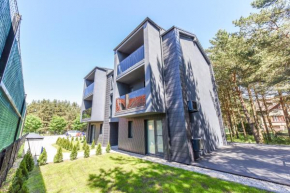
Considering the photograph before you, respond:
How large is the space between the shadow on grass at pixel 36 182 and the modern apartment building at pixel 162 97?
15.7 ft

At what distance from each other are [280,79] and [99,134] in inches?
673

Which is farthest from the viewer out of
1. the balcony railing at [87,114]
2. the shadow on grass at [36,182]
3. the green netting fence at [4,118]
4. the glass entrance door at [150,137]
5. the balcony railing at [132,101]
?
the balcony railing at [87,114]

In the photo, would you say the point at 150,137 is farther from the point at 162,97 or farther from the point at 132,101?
the point at 162,97

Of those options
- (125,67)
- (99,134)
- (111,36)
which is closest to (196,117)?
(125,67)

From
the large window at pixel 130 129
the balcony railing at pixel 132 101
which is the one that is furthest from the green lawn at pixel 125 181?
the large window at pixel 130 129

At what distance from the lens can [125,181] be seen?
4.14 meters

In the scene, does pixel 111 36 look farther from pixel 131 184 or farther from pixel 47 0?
pixel 131 184

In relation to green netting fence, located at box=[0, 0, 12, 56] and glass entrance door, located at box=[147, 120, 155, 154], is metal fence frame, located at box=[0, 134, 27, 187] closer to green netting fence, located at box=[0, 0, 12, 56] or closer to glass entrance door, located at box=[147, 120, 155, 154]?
green netting fence, located at box=[0, 0, 12, 56]

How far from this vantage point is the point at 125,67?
9078mm

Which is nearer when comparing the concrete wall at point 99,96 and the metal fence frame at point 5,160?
the metal fence frame at point 5,160

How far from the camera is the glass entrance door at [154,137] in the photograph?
7473 mm

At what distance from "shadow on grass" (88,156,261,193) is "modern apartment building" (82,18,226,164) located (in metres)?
1.72

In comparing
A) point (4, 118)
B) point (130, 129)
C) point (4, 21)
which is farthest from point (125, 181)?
point (130, 129)

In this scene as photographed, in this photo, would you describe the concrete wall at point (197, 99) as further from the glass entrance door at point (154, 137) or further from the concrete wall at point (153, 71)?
the glass entrance door at point (154, 137)
